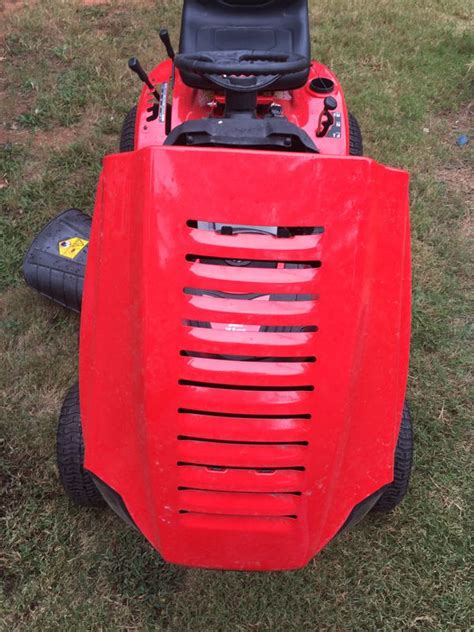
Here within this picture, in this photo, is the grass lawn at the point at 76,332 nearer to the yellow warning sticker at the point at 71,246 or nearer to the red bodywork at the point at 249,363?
the yellow warning sticker at the point at 71,246

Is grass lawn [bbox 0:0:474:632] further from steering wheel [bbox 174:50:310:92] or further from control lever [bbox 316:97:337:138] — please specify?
steering wheel [bbox 174:50:310:92]

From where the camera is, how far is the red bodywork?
1.32 meters

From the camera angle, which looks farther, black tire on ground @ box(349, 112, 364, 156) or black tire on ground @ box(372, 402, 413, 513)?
black tire on ground @ box(349, 112, 364, 156)

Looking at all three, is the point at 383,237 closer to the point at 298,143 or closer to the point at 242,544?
the point at 298,143

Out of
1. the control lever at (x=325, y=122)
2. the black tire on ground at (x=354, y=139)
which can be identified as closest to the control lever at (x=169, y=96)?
the control lever at (x=325, y=122)

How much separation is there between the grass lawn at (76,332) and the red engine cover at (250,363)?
1.89ft

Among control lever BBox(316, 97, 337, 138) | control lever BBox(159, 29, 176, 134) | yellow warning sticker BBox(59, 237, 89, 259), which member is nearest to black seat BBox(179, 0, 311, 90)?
control lever BBox(159, 29, 176, 134)

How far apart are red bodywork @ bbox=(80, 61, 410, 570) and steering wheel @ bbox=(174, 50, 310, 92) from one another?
439 mm

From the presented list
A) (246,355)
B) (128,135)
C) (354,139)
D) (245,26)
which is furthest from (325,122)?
(246,355)

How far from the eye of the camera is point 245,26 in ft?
7.95

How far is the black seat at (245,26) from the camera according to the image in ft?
7.82

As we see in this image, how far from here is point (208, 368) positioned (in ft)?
4.35

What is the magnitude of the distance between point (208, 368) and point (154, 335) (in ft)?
0.45

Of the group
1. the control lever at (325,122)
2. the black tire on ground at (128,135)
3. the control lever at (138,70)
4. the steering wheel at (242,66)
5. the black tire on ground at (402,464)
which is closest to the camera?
the steering wheel at (242,66)
